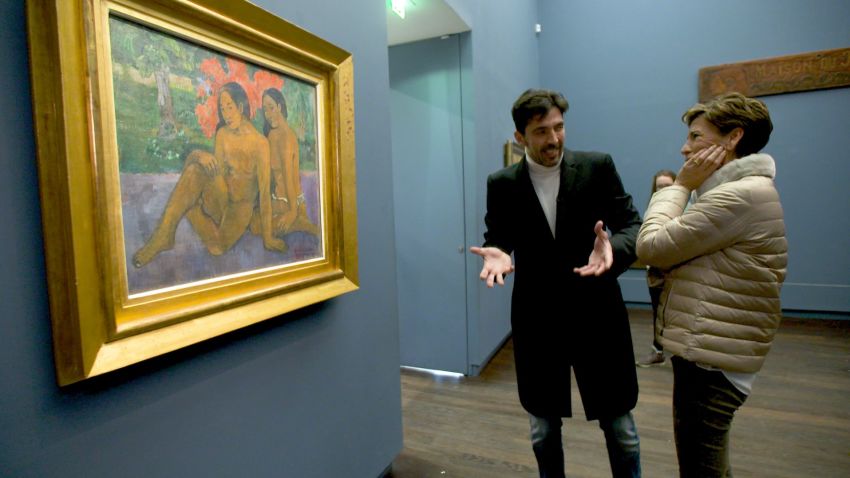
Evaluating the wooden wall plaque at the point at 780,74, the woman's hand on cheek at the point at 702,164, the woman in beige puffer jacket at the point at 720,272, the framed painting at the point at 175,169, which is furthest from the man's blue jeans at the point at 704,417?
the wooden wall plaque at the point at 780,74

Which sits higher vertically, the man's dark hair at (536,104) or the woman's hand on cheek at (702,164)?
the man's dark hair at (536,104)

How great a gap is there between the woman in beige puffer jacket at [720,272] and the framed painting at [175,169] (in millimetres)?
1132

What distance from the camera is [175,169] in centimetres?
110

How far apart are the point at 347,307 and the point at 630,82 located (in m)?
5.02

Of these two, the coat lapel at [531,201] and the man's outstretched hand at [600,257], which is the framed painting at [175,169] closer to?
the coat lapel at [531,201]

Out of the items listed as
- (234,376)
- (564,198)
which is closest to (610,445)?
(564,198)

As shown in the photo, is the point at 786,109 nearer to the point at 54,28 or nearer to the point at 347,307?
the point at 347,307

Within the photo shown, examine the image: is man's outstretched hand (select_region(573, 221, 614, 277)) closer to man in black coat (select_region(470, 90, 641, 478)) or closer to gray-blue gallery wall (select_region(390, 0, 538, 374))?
man in black coat (select_region(470, 90, 641, 478))

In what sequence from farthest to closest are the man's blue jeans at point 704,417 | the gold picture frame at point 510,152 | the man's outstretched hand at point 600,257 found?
1. the gold picture frame at point 510,152
2. the man's outstretched hand at point 600,257
3. the man's blue jeans at point 704,417

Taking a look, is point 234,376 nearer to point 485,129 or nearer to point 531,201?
point 531,201

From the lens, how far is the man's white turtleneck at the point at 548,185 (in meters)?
1.73

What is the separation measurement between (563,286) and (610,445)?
0.61 metres

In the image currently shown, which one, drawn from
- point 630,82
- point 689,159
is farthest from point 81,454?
point 630,82

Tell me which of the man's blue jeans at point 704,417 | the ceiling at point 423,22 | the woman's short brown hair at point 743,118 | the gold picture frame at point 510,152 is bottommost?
the man's blue jeans at point 704,417
